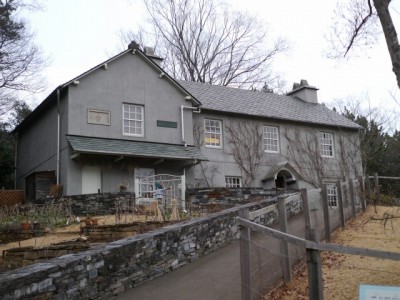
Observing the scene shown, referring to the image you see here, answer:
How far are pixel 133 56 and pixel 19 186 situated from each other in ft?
34.9

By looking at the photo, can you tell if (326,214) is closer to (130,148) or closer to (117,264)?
(117,264)

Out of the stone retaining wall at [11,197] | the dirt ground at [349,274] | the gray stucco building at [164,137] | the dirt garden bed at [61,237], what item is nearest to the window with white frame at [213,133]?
the gray stucco building at [164,137]

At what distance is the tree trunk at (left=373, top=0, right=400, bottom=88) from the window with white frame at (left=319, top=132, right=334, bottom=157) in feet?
64.3

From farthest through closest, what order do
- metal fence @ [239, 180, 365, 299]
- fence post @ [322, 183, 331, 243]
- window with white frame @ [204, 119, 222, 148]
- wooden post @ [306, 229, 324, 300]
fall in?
window with white frame @ [204, 119, 222, 148] < fence post @ [322, 183, 331, 243] < metal fence @ [239, 180, 365, 299] < wooden post @ [306, 229, 324, 300]

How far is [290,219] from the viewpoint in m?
9.55

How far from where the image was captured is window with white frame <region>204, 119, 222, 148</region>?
81.0 feet

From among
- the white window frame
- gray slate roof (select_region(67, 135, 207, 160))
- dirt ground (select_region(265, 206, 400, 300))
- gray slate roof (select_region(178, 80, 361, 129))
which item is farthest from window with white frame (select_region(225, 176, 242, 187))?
dirt ground (select_region(265, 206, 400, 300))

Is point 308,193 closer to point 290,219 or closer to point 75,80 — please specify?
point 290,219

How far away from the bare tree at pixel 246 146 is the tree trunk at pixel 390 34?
15.9 m

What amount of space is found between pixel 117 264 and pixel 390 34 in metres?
6.61

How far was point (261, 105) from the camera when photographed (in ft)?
91.8

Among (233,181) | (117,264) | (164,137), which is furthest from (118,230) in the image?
(233,181)

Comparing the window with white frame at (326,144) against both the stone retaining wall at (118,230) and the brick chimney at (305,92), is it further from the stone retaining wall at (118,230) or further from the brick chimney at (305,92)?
the stone retaining wall at (118,230)

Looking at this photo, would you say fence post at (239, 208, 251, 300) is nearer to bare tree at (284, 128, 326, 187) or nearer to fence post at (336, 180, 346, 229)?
fence post at (336, 180, 346, 229)
